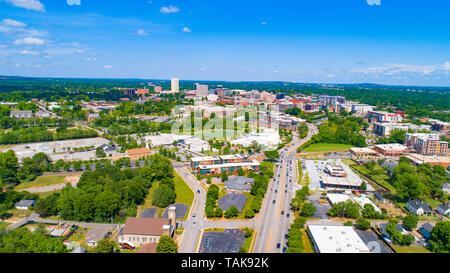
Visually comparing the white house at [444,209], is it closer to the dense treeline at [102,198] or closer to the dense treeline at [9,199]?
the dense treeline at [102,198]

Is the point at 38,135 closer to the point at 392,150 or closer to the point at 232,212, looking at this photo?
the point at 232,212

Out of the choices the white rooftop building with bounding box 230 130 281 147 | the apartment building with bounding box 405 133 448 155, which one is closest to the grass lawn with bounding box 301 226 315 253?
the white rooftop building with bounding box 230 130 281 147

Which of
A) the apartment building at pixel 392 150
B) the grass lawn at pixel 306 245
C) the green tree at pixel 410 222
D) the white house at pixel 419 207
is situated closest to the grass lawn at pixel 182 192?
the grass lawn at pixel 306 245

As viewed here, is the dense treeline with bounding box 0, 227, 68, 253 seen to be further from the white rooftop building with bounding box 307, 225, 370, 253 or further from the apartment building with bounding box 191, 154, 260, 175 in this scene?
the apartment building with bounding box 191, 154, 260, 175

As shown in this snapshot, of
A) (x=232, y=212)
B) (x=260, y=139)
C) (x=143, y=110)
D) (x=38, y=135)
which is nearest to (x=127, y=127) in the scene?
(x=38, y=135)
